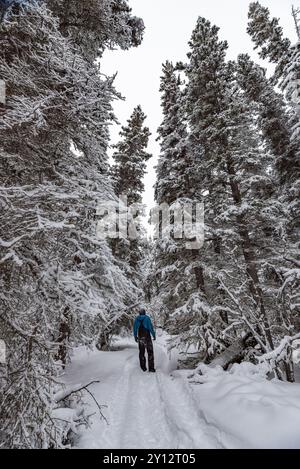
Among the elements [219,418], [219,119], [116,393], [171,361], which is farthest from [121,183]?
[219,418]

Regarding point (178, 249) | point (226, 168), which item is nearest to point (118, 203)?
point (178, 249)

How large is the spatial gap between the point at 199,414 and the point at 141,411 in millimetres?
1352

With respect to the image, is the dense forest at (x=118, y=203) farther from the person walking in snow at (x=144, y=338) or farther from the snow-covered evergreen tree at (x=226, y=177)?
the person walking in snow at (x=144, y=338)

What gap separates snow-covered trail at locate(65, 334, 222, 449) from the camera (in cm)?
457

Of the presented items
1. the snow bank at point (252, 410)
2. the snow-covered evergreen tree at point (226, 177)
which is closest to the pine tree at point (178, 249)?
the snow-covered evergreen tree at point (226, 177)

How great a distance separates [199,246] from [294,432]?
8597mm

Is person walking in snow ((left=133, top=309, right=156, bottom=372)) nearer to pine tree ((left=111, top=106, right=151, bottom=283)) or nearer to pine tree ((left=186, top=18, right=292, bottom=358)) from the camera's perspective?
pine tree ((left=186, top=18, right=292, bottom=358))

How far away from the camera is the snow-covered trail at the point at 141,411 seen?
457cm

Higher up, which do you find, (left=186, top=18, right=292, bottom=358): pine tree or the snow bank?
(left=186, top=18, right=292, bottom=358): pine tree

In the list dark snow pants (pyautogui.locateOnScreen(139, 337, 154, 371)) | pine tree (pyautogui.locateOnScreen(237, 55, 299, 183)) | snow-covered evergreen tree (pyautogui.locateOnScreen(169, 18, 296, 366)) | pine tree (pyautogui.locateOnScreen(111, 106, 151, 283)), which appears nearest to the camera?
dark snow pants (pyautogui.locateOnScreen(139, 337, 154, 371))

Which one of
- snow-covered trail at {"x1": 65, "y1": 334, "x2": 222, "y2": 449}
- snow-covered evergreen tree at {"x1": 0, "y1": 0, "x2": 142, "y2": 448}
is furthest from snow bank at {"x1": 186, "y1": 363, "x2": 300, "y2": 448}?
snow-covered evergreen tree at {"x1": 0, "y1": 0, "x2": 142, "y2": 448}

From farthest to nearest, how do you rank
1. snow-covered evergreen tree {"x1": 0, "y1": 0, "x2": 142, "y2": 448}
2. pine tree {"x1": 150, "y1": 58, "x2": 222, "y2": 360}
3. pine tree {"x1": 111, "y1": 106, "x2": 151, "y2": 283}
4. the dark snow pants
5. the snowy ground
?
1. pine tree {"x1": 111, "y1": 106, "x2": 151, "y2": 283}
2. pine tree {"x1": 150, "y1": 58, "x2": 222, "y2": 360}
3. the dark snow pants
4. the snowy ground
5. snow-covered evergreen tree {"x1": 0, "y1": 0, "x2": 142, "y2": 448}

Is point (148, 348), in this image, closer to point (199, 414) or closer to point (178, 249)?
point (178, 249)

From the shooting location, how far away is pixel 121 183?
54.5ft
